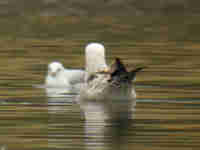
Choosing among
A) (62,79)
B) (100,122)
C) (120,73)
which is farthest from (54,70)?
(100,122)

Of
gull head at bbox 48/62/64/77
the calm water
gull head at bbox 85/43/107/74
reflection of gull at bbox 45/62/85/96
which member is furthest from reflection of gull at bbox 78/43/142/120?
gull head at bbox 48/62/64/77

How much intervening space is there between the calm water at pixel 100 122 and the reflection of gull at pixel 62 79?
25 centimetres

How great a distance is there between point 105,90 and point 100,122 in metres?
2.57

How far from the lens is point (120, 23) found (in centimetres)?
4403

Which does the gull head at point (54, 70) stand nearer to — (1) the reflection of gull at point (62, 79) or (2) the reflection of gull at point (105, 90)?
(1) the reflection of gull at point (62, 79)

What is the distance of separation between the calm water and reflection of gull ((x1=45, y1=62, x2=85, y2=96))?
9.7 inches

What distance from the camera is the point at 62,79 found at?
20.6 metres

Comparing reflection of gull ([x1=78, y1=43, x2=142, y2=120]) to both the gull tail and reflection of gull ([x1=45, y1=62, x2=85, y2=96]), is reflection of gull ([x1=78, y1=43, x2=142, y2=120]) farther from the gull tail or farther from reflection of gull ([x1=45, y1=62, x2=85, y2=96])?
reflection of gull ([x1=45, y1=62, x2=85, y2=96])

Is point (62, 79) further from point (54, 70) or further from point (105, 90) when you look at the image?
point (105, 90)

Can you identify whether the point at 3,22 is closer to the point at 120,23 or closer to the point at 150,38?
the point at 120,23

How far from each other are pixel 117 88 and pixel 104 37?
61.2ft

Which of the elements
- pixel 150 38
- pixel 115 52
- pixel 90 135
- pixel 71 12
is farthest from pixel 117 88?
pixel 71 12

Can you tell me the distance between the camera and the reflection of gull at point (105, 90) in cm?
1556

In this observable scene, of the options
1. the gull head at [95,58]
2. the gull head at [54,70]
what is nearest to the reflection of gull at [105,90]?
the gull head at [95,58]
